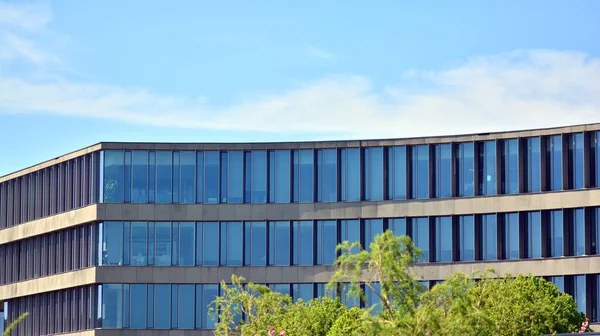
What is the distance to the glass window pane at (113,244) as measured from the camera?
9300cm

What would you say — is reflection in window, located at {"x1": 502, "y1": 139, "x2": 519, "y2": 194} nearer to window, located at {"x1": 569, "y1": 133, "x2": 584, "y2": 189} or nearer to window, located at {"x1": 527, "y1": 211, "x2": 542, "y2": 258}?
window, located at {"x1": 527, "y1": 211, "x2": 542, "y2": 258}

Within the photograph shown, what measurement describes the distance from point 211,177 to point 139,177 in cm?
481

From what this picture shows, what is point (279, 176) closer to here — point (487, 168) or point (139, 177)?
point (139, 177)

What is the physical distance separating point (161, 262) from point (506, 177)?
77.6 feet

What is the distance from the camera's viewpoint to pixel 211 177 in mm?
93500

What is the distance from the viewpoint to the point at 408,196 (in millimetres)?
90000

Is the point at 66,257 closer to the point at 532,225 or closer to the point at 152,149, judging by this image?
the point at 152,149

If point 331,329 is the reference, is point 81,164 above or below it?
above

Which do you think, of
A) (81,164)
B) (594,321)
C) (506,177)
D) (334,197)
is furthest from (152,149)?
(594,321)

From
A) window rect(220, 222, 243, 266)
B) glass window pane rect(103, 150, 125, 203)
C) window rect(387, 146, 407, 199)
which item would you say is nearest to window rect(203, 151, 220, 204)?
window rect(220, 222, 243, 266)

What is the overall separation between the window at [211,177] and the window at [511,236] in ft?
64.4

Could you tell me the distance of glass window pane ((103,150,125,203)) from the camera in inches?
3666

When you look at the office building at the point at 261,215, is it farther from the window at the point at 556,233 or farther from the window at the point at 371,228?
the window at the point at 556,233

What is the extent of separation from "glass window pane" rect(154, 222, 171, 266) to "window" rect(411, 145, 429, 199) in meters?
16.8
